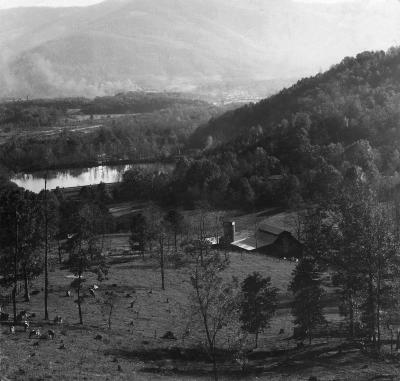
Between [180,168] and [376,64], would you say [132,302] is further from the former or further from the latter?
[376,64]

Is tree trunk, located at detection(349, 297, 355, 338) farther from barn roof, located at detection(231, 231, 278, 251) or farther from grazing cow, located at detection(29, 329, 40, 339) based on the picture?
barn roof, located at detection(231, 231, 278, 251)

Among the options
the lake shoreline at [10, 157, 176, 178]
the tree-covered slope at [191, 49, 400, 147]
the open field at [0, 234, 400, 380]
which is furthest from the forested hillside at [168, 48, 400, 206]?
the open field at [0, 234, 400, 380]

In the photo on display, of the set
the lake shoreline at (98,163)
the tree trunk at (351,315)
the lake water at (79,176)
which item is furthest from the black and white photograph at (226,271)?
the lake shoreline at (98,163)

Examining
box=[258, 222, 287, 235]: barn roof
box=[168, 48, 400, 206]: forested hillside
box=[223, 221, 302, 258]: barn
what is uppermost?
box=[168, 48, 400, 206]: forested hillside

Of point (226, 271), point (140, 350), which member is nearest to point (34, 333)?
point (140, 350)

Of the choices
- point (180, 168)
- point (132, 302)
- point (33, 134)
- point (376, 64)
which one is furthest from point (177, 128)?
point (132, 302)

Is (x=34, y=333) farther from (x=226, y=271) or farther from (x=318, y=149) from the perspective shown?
(x=318, y=149)

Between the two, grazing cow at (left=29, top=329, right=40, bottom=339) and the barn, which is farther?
the barn
